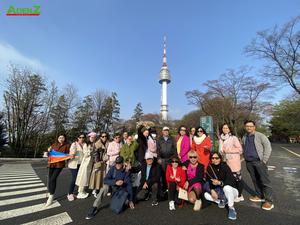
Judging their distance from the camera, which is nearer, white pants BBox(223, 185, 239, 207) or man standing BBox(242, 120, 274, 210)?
white pants BBox(223, 185, 239, 207)

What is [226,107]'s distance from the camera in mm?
22984

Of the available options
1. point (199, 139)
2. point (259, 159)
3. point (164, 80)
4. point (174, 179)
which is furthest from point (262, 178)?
point (164, 80)

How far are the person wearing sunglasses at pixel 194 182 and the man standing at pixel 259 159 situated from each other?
134 cm

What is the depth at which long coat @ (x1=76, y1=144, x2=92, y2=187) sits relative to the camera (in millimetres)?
4984

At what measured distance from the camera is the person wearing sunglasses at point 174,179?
164 inches

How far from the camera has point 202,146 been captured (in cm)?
513

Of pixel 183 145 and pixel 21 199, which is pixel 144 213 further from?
pixel 21 199

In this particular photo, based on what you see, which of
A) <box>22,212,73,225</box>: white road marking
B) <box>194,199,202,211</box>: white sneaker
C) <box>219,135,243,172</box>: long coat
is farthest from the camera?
<box>219,135,243,172</box>: long coat

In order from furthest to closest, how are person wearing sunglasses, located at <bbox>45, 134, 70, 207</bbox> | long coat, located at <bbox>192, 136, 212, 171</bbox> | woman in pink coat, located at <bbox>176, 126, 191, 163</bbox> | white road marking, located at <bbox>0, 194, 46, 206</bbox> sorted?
long coat, located at <bbox>192, 136, 212, 171</bbox>, woman in pink coat, located at <bbox>176, 126, 191, 163</bbox>, white road marking, located at <bbox>0, 194, 46, 206</bbox>, person wearing sunglasses, located at <bbox>45, 134, 70, 207</bbox>

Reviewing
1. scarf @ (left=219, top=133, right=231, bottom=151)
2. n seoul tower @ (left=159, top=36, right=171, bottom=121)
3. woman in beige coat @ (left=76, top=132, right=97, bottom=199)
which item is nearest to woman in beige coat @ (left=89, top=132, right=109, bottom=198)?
woman in beige coat @ (left=76, top=132, right=97, bottom=199)

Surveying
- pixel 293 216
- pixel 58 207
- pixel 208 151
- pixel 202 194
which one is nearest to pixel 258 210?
pixel 293 216

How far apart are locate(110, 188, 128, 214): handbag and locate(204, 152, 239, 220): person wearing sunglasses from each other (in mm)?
1813

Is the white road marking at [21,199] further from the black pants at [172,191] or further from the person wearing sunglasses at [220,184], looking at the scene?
the person wearing sunglasses at [220,184]

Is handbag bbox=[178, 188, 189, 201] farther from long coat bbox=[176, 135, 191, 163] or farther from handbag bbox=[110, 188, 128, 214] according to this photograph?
handbag bbox=[110, 188, 128, 214]
